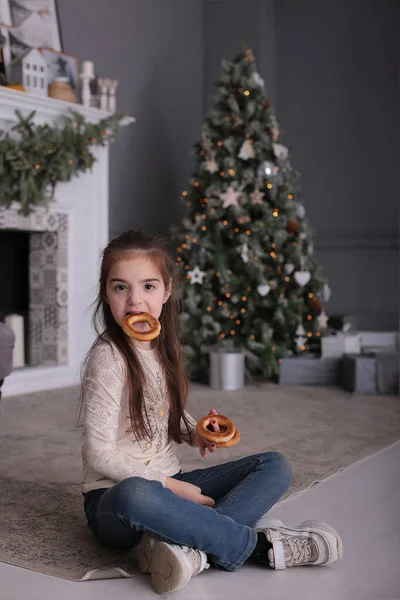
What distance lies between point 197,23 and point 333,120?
4.71 feet

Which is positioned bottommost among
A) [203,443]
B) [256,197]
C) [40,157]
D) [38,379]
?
[38,379]

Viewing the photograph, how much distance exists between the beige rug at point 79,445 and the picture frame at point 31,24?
2.13 metres

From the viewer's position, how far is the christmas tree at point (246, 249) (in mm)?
4723

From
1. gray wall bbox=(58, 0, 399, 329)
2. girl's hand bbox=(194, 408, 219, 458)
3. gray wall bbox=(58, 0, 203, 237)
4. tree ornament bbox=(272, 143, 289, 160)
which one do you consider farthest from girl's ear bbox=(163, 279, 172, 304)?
gray wall bbox=(58, 0, 399, 329)

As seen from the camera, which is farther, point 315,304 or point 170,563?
point 315,304

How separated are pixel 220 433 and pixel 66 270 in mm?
3119

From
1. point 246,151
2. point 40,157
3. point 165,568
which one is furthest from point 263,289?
point 165,568

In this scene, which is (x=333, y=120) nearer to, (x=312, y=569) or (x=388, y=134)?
(x=388, y=134)

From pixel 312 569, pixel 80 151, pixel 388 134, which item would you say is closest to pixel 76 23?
pixel 80 151

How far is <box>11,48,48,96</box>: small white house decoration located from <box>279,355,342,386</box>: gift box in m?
2.23

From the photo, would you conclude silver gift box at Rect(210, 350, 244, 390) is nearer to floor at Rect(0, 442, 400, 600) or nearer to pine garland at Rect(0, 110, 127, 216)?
pine garland at Rect(0, 110, 127, 216)

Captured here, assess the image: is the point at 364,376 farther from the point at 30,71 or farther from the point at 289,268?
the point at 30,71

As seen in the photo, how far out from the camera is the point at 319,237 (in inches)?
244

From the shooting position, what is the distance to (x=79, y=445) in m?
3.11
